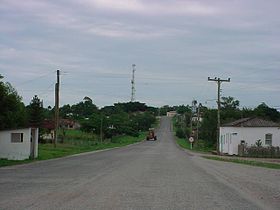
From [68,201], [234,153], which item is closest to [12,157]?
[68,201]

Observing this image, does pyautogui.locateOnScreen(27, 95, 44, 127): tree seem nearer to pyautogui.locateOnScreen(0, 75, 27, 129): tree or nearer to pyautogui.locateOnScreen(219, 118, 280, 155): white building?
pyautogui.locateOnScreen(219, 118, 280, 155): white building

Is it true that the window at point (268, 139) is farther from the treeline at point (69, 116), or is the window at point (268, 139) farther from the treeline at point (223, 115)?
the treeline at point (69, 116)

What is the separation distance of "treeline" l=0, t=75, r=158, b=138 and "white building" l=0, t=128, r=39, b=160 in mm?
1741

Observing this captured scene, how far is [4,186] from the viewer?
18094mm


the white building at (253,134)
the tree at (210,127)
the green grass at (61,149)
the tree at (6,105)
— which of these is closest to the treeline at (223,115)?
the tree at (210,127)

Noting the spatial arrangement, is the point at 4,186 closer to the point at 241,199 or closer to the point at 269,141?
the point at 241,199

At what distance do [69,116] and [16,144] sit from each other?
125961mm

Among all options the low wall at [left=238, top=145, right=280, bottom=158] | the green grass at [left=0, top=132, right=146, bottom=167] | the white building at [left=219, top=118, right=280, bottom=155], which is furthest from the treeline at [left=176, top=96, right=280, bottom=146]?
the low wall at [left=238, top=145, right=280, bottom=158]

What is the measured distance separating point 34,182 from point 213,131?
6803 centimetres

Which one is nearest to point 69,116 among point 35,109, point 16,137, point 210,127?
point 35,109

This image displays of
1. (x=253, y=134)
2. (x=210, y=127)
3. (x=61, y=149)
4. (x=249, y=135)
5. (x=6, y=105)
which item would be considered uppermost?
(x=6, y=105)

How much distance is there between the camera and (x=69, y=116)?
165125mm

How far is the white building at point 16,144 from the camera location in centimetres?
3934

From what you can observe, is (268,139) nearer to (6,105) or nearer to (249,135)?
(249,135)
